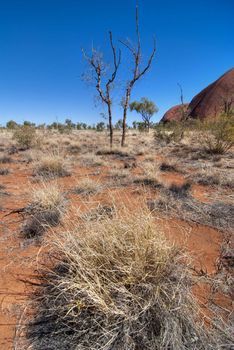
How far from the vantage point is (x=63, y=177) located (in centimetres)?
630

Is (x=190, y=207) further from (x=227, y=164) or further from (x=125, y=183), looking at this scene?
(x=227, y=164)

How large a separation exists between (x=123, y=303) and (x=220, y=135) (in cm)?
853

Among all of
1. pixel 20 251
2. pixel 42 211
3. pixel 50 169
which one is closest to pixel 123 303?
pixel 20 251

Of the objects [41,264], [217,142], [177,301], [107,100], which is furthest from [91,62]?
[177,301]

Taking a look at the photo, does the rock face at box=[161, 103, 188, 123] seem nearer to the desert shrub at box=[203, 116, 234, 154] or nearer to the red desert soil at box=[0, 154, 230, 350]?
the desert shrub at box=[203, 116, 234, 154]

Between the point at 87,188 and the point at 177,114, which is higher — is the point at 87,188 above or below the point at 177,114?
below

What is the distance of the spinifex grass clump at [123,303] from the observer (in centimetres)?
147

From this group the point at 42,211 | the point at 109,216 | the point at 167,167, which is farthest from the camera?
the point at 167,167

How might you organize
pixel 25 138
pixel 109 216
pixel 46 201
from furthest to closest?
1. pixel 25 138
2. pixel 46 201
3. pixel 109 216

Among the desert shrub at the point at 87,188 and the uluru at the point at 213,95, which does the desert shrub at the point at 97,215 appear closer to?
the desert shrub at the point at 87,188

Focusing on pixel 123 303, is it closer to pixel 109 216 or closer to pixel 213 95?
pixel 109 216

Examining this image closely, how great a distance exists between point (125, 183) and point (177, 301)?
373 centimetres

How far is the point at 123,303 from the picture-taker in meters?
1.57

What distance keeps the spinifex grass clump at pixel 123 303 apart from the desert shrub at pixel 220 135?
25.5ft
